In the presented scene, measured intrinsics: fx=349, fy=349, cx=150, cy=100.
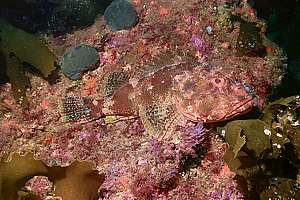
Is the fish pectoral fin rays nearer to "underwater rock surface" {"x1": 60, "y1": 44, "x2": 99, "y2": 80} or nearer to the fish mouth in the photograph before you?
"underwater rock surface" {"x1": 60, "y1": 44, "x2": 99, "y2": 80}

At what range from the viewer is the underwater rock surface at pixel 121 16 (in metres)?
6.31

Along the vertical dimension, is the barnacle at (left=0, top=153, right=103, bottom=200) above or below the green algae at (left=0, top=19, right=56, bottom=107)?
below

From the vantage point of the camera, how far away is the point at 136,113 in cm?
510

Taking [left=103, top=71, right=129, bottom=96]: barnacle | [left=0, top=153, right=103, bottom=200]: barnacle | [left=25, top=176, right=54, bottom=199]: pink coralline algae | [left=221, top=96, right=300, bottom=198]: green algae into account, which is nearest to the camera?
[left=0, top=153, right=103, bottom=200]: barnacle

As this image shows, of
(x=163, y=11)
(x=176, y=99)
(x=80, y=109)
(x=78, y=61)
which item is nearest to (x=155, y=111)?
(x=176, y=99)

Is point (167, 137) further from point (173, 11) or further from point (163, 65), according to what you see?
point (173, 11)

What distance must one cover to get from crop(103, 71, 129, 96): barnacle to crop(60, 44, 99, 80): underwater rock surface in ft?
1.98

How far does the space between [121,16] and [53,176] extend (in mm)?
3642

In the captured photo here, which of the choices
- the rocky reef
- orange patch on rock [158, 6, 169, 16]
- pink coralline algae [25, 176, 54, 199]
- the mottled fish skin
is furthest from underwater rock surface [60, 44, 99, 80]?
pink coralline algae [25, 176, 54, 199]

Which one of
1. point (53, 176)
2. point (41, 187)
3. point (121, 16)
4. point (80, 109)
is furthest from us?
point (121, 16)

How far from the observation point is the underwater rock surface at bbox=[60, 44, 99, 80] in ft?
19.5

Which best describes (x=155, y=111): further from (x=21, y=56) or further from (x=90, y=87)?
(x=21, y=56)

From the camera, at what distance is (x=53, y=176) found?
144 inches

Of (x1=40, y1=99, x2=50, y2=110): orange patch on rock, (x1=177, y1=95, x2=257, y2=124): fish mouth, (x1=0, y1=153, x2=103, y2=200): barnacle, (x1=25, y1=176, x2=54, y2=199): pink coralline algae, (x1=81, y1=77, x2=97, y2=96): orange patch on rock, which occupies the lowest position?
(x1=25, y1=176, x2=54, y2=199): pink coralline algae
